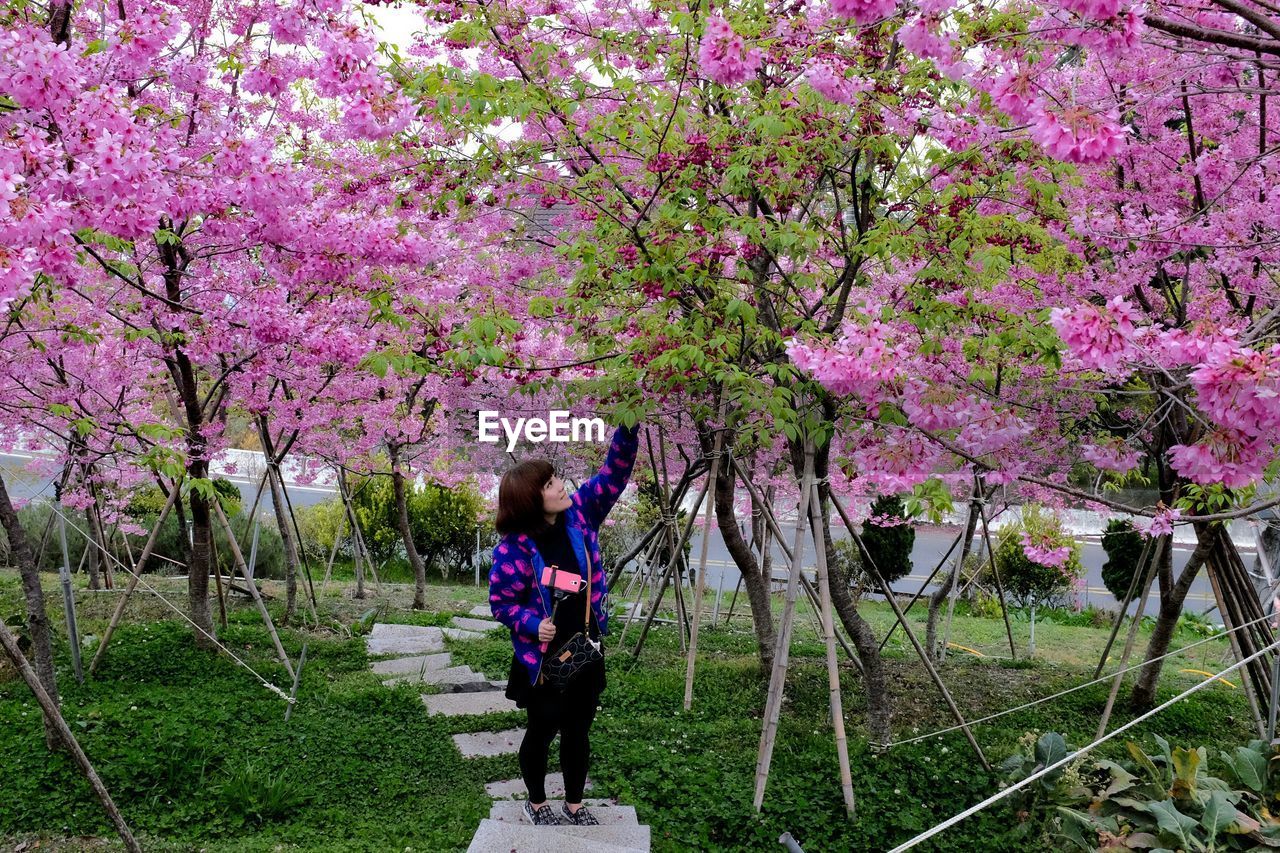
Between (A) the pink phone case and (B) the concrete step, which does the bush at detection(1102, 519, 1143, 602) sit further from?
(A) the pink phone case

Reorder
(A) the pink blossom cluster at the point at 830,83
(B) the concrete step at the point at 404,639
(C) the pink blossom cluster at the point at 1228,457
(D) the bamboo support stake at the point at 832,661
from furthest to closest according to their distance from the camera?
1. (B) the concrete step at the point at 404,639
2. (D) the bamboo support stake at the point at 832,661
3. (A) the pink blossom cluster at the point at 830,83
4. (C) the pink blossom cluster at the point at 1228,457

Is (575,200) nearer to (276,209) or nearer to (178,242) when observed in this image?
(276,209)

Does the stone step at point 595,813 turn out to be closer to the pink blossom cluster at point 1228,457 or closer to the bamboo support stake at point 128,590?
the pink blossom cluster at point 1228,457

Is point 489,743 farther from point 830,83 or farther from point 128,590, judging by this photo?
point 830,83

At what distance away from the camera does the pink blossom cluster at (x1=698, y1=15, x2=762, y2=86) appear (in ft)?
11.3

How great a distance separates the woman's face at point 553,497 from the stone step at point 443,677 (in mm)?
2967

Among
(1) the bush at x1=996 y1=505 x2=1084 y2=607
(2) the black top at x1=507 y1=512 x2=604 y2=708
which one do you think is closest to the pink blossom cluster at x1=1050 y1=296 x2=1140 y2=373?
(2) the black top at x1=507 y1=512 x2=604 y2=708

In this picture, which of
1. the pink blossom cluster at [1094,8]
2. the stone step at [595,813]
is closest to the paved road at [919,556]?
the stone step at [595,813]

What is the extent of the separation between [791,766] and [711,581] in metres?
11.0

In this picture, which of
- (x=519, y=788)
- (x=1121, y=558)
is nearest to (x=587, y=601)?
(x=519, y=788)

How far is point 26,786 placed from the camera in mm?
3926

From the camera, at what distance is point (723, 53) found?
3461 millimetres

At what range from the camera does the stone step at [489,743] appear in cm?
477

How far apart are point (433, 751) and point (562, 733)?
57.8 inches
